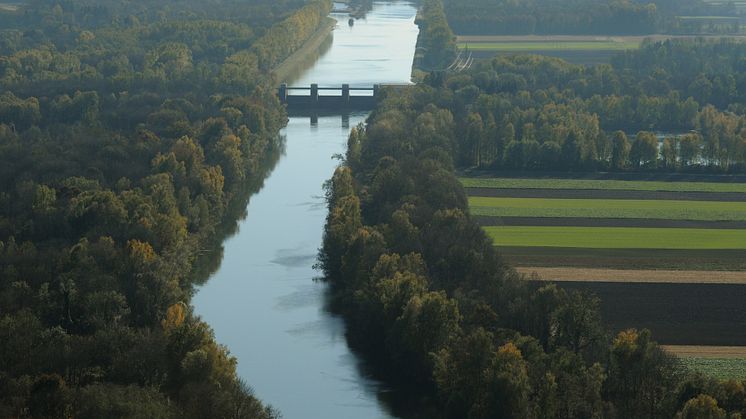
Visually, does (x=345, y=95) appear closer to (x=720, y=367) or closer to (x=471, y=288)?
(x=471, y=288)

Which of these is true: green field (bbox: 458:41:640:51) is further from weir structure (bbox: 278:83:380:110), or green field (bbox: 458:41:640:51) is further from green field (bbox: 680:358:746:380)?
green field (bbox: 680:358:746:380)

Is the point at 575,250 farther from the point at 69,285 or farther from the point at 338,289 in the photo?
the point at 69,285

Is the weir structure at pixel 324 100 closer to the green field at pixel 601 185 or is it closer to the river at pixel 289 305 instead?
the river at pixel 289 305

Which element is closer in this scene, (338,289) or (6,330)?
(6,330)

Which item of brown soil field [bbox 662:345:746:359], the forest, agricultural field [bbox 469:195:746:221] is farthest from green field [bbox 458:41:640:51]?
brown soil field [bbox 662:345:746:359]

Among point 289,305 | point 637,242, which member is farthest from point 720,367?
point 637,242

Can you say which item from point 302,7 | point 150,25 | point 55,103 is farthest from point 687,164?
point 302,7
